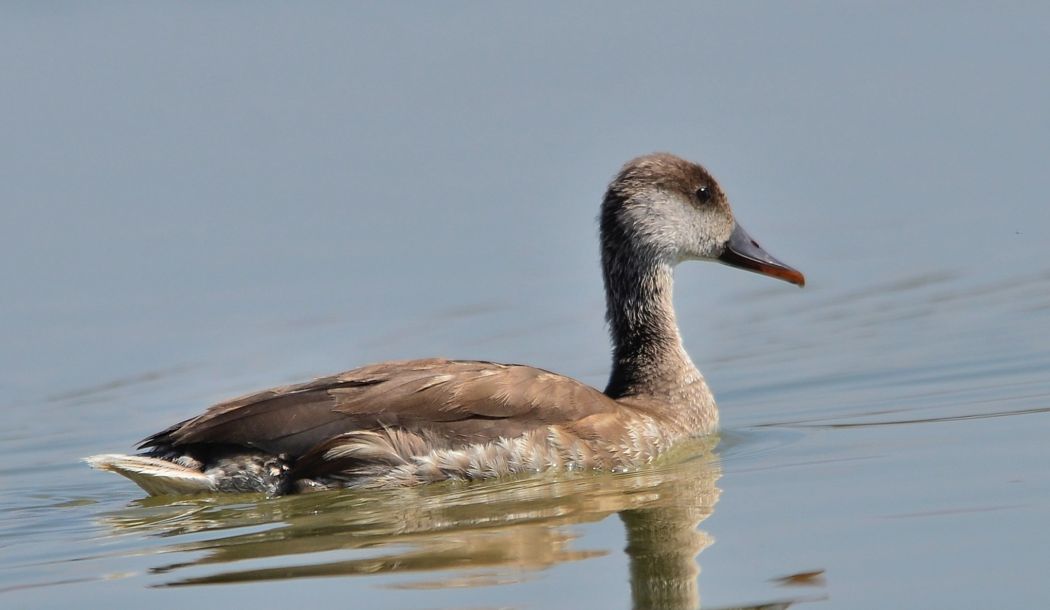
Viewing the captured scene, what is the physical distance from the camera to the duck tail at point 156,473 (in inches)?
396

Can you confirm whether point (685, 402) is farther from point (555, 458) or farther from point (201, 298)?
point (201, 298)

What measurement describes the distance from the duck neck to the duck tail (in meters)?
3.09

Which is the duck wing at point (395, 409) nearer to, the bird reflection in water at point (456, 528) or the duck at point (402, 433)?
the duck at point (402, 433)

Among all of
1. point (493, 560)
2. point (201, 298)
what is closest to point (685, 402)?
point (493, 560)

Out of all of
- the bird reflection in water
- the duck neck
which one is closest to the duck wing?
the bird reflection in water

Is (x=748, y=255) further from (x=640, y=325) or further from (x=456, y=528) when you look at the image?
(x=456, y=528)

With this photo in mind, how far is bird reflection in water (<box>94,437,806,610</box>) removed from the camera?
26.5ft

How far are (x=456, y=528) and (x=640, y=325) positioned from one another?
336 centimetres

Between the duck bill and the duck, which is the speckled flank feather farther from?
the duck bill

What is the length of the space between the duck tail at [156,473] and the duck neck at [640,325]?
3.09 meters

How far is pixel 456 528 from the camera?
912 cm

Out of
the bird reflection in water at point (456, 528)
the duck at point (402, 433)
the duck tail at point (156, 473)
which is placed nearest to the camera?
the bird reflection in water at point (456, 528)

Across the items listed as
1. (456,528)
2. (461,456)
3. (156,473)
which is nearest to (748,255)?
(461,456)

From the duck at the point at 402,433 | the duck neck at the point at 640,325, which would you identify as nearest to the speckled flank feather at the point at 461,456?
the duck at the point at 402,433
